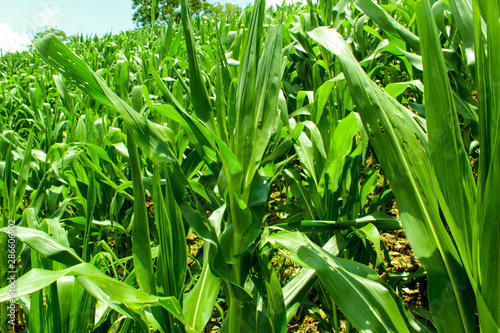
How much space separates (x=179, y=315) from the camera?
51 centimetres

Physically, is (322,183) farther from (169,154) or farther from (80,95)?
(80,95)

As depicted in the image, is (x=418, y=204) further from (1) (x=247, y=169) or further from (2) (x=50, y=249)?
(2) (x=50, y=249)

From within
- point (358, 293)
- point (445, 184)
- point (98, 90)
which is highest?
point (98, 90)

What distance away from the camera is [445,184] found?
0.46m

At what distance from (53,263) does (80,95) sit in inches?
58.5

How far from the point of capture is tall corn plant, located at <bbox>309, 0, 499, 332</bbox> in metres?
0.42

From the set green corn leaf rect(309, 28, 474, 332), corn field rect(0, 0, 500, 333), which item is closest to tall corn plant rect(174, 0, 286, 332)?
corn field rect(0, 0, 500, 333)

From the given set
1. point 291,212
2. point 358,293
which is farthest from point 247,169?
point 291,212

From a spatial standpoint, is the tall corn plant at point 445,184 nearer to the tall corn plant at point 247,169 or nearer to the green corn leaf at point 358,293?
the green corn leaf at point 358,293

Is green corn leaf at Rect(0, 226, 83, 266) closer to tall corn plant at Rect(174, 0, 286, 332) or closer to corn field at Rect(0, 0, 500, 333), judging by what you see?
corn field at Rect(0, 0, 500, 333)

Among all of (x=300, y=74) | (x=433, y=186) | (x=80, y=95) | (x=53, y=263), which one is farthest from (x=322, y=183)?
(x=80, y=95)

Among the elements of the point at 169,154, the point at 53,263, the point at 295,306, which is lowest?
the point at 295,306

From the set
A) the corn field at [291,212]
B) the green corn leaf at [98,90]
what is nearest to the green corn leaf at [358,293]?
the corn field at [291,212]

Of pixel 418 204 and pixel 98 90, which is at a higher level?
Result: pixel 98 90
